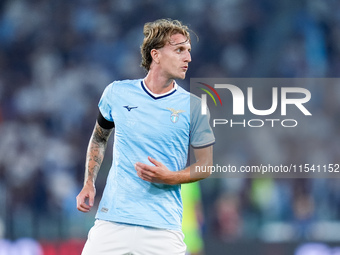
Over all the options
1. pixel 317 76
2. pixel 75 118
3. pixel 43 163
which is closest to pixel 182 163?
pixel 43 163

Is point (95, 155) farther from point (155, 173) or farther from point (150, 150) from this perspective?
point (155, 173)

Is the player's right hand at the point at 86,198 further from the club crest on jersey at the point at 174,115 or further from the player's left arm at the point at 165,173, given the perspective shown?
the club crest on jersey at the point at 174,115

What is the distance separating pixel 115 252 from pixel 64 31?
28.4ft

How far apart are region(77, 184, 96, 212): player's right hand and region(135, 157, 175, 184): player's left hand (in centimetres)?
34

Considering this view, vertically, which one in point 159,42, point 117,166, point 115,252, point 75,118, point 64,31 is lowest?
point 115,252

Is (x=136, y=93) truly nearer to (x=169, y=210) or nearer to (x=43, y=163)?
(x=169, y=210)

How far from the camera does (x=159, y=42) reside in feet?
11.9

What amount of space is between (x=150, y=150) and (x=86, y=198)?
1.48 feet

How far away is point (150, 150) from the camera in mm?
3404

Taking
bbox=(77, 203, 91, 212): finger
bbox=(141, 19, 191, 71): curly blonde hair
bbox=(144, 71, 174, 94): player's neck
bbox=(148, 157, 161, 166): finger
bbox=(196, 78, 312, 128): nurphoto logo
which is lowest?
bbox=(77, 203, 91, 212): finger

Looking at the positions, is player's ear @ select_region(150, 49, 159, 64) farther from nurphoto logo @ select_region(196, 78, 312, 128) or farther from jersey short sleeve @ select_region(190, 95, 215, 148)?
nurphoto logo @ select_region(196, 78, 312, 128)

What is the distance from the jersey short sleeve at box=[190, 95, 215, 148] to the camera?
3.44 meters

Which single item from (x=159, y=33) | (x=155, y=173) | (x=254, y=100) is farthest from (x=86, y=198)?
(x=254, y=100)

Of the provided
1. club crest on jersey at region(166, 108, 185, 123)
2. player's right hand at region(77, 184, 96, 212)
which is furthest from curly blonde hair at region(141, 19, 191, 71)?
player's right hand at region(77, 184, 96, 212)
